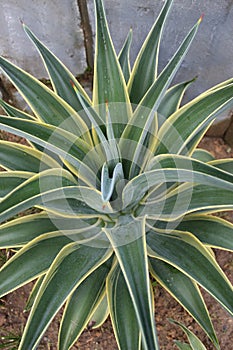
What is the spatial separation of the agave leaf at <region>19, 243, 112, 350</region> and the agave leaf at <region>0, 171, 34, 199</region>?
7.5 inches

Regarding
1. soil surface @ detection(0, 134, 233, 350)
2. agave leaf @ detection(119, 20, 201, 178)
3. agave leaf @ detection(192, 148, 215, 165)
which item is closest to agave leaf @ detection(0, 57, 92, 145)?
agave leaf @ detection(119, 20, 201, 178)

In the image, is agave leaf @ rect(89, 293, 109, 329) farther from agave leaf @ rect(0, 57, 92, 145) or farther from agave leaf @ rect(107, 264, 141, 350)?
agave leaf @ rect(0, 57, 92, 145)

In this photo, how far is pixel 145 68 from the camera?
3.59ft

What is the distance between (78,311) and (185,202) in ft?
1.25

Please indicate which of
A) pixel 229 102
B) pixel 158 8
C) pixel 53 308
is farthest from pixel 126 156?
pixel 158 8

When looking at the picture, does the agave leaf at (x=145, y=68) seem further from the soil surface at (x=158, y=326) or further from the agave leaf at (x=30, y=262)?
the soil surface at (x=158, y=326)

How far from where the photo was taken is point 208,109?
3.18 ft

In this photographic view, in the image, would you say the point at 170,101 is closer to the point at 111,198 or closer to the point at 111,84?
the point at 111,84

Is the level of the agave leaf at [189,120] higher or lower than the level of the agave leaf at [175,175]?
higher

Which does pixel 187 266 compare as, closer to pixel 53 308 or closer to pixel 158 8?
pixel 53 308

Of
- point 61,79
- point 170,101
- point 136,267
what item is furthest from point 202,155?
point 136,267

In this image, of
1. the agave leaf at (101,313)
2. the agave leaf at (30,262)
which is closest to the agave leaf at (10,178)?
the agave leaf at (30,262)

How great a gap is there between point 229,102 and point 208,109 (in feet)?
0.31

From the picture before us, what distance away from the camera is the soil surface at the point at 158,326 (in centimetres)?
152
